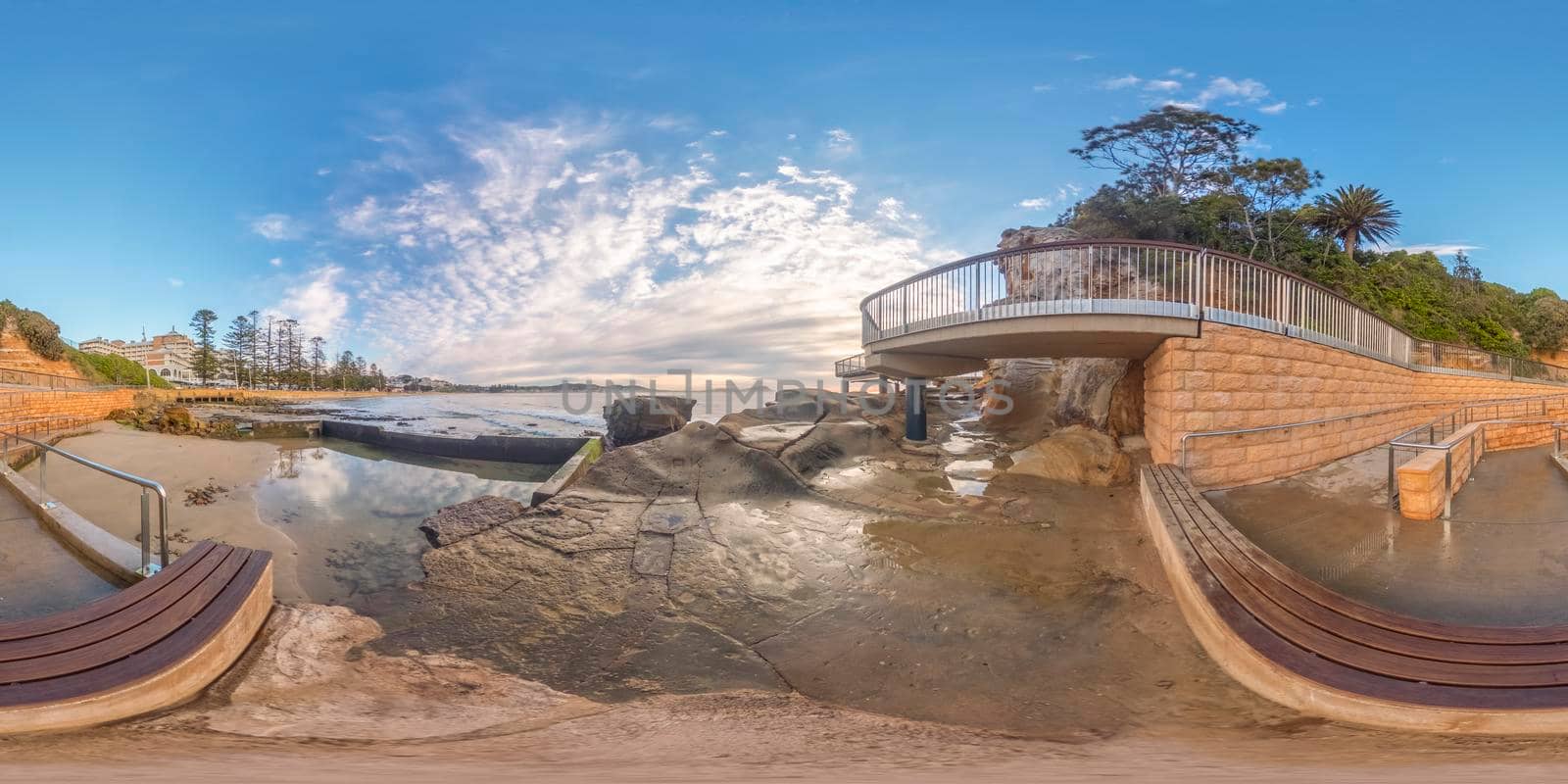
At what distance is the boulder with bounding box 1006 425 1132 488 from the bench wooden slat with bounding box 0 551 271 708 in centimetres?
971

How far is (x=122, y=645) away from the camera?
3.60 metres

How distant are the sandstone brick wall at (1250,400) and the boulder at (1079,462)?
60cm

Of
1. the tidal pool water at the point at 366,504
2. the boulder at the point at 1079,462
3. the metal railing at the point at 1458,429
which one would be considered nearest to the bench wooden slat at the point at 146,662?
the tidal pool water at the point at 366,504

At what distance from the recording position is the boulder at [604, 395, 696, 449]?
776 inches

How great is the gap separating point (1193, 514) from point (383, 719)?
703 cm

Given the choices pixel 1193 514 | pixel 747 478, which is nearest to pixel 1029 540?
pixel 1193 514

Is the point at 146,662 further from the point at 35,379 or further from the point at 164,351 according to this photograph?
the point at 164,351

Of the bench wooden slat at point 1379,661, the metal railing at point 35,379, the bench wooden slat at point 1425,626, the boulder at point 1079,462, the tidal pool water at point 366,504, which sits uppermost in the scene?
the metal railing at point 35,379

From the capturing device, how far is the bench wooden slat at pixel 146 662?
319cm

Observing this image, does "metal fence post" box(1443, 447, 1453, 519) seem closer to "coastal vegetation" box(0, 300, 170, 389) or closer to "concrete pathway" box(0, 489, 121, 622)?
"concrete pathway" box(0, 489, 121, 622)

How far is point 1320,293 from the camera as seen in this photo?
10.3m

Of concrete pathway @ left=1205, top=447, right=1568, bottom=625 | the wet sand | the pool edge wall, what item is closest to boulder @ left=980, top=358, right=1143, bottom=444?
concrete pathway @ left=1205, top=447, right=1568, bottom=625

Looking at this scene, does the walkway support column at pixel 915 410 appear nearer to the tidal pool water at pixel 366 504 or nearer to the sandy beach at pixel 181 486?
the tidal pool water at pixel 366 504

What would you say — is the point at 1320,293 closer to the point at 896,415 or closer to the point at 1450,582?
the point at 1450,582
